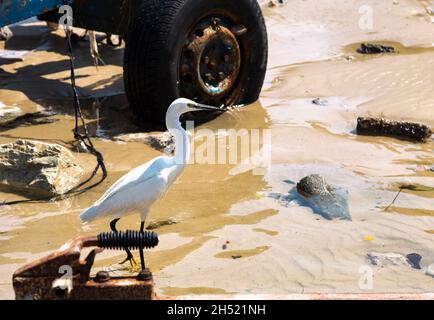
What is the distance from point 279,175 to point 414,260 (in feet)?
4.72

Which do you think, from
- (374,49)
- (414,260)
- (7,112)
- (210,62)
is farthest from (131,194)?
(374,49)

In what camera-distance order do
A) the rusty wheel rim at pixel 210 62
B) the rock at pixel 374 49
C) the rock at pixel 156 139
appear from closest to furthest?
the rock at pixel 156 139 → the rusty wheel rim at pixel 210 62 → the rock at pixel 374 49

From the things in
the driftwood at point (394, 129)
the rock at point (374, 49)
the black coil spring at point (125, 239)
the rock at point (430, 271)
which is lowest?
the rock at point (430, 271)

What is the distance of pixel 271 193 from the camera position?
5082mm

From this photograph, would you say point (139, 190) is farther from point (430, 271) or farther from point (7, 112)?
point (7, 112)

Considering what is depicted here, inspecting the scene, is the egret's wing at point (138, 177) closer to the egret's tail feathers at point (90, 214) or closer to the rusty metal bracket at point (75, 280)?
the egret's tail feathers at point (90, 214)

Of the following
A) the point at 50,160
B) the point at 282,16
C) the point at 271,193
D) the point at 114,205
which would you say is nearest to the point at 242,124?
the point at 271,193

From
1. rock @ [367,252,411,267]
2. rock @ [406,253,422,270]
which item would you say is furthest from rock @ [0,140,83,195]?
rock @ [406,253,422,270]

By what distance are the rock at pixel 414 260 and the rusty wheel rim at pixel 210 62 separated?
2.66 metres

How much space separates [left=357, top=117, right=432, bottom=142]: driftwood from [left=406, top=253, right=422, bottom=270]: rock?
77.8 inches

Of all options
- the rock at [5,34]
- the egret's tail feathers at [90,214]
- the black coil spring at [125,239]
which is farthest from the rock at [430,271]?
the rock at [5,34]

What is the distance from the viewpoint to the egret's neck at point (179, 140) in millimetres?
4273
